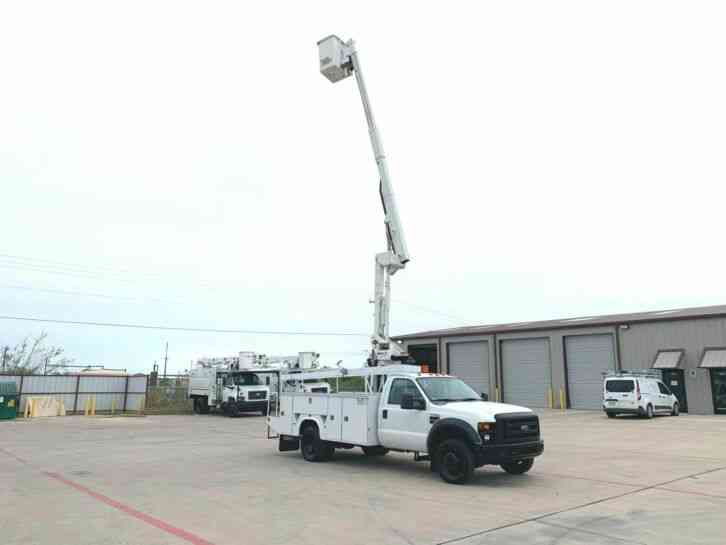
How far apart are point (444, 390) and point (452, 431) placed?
131cm

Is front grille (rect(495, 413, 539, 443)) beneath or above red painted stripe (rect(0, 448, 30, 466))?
above

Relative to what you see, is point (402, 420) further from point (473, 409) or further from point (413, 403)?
point (473, 409)

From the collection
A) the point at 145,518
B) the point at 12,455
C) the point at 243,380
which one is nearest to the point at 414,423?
the point at 145,518

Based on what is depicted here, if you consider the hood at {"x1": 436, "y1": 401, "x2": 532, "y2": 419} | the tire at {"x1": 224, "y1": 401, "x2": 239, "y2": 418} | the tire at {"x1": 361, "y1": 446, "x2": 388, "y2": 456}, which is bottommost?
the tire at {"x1": 361, "y1": 446, "x2": 388, "y2": 456}

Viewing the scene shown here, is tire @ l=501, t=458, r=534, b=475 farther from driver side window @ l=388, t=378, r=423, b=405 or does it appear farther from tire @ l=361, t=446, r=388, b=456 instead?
tire @ l=361, t=446, r=388, b=456

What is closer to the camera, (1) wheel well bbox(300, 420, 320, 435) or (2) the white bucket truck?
(2) the white bucket truck

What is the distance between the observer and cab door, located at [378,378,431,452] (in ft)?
36.3

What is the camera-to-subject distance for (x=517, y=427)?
10.4 meters

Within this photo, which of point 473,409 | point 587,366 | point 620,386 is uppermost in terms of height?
point 587,366

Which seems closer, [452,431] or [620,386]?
[452,431]

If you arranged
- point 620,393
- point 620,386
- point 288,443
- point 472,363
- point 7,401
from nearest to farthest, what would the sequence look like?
point 288,443 < point 620,393 < point 620,386 < point 7,401 < point 472,363

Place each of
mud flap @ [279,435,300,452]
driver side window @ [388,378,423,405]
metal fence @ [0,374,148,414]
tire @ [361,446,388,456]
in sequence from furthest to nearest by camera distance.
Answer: metal fence @ [0,374,148,414] < mud flap @ [279,435,300,452] < tire @ [361,446,388,456] < driver side window @ [388,378,423,405]

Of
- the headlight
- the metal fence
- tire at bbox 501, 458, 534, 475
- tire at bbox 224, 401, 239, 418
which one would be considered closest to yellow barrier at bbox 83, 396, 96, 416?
the metal fence

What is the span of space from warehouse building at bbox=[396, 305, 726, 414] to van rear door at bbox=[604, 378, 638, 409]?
5351 millimetres
